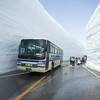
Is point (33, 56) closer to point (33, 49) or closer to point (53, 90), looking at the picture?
point (33, 49)

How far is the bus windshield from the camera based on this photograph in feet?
21.2

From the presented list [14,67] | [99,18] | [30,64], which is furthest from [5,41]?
[99,18]

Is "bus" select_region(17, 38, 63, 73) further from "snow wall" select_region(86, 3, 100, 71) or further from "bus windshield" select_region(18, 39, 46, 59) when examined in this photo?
"snow wall" select_region(86, 3, 100, 71)

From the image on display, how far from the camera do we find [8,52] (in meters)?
8.89

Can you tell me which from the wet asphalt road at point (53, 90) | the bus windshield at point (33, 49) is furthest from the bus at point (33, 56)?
the wet asphalt road at point (53, 90)

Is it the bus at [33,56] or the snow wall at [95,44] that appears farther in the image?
the snow wall at [95,44]

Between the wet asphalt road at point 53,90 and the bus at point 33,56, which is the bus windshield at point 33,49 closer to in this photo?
the bus at point 33,56

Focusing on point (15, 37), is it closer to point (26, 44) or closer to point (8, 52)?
point (8, 52)

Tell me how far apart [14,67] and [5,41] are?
2.77m

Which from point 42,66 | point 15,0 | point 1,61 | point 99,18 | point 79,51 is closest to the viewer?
point 42,66

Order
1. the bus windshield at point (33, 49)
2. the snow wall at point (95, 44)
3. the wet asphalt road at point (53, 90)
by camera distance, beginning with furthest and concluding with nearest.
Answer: the snow wall at point (95, 44), the bus windshield at point (33, 49), the wet asphalt road at point (53, 90)

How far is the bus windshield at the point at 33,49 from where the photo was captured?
6465 millimetres

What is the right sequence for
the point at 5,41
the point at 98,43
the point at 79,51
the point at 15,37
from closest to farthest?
the point at 5,41
the point at 15,37
the point at 98,43
the point at 79,51

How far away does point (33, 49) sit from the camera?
6.60 meters
